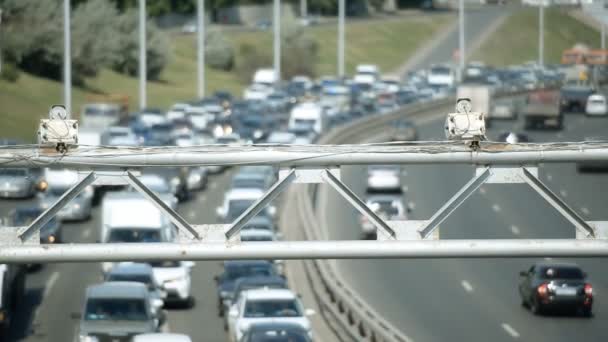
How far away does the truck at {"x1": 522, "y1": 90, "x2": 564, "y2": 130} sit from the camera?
69750 millimetres

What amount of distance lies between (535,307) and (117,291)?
9.99 metres

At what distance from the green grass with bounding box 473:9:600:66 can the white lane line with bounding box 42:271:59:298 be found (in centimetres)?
2268

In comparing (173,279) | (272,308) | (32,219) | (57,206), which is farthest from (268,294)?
(57,206)

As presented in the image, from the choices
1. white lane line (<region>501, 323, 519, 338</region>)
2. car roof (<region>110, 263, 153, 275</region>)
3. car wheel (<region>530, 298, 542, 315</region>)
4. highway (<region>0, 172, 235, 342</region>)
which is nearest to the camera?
white lane line (<region>501, 323, 519, 338</region>)

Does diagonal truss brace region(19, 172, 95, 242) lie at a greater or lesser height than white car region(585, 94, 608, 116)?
lesser

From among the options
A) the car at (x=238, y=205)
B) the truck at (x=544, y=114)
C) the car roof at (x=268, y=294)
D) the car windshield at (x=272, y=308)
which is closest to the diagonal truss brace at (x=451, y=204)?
the car windshield at (x=272, y=308)

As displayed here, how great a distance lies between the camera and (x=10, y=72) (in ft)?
198

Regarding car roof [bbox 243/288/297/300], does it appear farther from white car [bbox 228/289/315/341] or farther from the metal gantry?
the metal gantry

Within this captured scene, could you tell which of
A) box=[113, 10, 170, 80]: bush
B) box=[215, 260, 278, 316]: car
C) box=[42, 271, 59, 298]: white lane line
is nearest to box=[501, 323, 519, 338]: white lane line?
box=[215, 260, 278, 316]: car

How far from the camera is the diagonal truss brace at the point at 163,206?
13.5 meters

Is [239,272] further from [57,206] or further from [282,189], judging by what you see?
[57,206]

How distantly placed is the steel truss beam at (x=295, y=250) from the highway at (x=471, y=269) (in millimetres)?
16075

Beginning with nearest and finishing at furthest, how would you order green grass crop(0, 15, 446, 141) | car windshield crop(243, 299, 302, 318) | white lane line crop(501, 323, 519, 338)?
1. car windshield crop(243, 299, 302, 318)
2. white lane line crop(501, 323, 519, 338)
3. green grass crop(0, 15, 446, 141)

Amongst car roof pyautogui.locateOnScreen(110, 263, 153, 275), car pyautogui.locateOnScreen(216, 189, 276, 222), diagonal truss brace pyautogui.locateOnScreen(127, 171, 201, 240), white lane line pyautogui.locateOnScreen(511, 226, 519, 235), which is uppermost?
diagonal truss brace pyautogui.locateOnScreen(127, 171, 201, 240)
